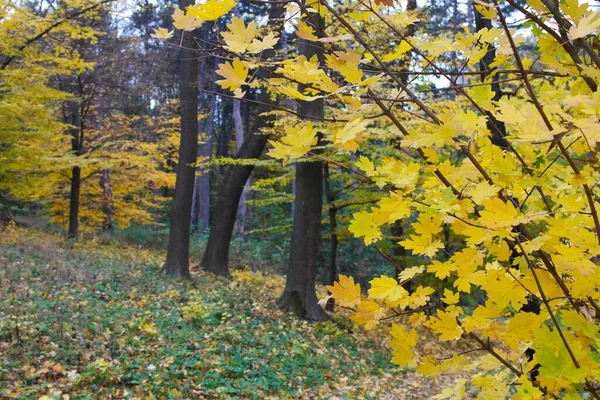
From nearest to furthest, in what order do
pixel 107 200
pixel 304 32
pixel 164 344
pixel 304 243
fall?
pixel 304 32 < pixel 164 344 < pixel 304 243 < pixel 107 200

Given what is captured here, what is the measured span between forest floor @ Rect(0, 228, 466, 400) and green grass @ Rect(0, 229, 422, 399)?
1 centimetres

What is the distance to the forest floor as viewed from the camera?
458 centimetres

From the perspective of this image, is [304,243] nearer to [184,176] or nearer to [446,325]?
[184,176]

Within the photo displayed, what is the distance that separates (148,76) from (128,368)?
15029 millimetres

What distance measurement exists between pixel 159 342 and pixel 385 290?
527cm

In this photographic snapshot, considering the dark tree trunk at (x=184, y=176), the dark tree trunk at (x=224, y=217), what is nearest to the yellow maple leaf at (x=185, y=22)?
the dark tree trunk at (x=184, y=176)

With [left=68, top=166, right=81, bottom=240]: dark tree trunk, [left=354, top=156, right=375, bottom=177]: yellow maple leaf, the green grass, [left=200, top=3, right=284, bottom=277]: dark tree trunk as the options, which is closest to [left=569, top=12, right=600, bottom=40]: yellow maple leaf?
[left=354, top=156, right=375, bottom=177]: yellow maple leaf


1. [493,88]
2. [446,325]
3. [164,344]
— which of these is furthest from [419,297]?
[164,344]

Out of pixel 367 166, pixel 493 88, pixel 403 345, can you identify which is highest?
pixel 493 88

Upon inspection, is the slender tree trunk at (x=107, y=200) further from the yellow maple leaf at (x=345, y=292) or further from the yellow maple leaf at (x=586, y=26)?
the yellow maple leaf at (x=586, y=26)

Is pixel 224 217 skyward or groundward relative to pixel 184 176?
groundward

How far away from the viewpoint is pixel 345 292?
3.98ft

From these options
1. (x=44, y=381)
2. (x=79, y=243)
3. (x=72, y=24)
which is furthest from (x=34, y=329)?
(x=79, y=243)

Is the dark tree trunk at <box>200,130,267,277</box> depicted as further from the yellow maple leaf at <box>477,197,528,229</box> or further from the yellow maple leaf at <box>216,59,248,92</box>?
the yellow maple leaf at <box>477,197,528,229</box>
